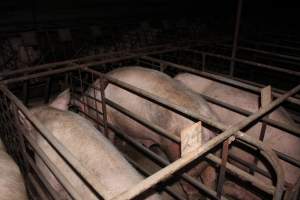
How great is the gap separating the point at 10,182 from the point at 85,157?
62cm

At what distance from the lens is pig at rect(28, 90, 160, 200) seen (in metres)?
2.17

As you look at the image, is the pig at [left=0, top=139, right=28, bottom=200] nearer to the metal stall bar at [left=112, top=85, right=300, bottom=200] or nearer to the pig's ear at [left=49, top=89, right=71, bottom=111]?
the pig's ear at [left=49, top=89, right=71, bottom=111]

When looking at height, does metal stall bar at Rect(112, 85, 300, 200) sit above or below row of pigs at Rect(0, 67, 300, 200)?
above

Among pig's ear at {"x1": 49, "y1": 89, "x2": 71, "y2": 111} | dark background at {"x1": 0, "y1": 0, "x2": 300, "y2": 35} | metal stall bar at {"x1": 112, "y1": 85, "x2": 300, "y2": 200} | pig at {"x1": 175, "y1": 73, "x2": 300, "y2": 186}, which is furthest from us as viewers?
dark background at {"x1": 0, "y1": 0, "x2": 300, "y2": 35}

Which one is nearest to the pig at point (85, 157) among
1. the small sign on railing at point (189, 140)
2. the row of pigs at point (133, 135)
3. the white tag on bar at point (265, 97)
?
the row of pigs at point (133, 135)

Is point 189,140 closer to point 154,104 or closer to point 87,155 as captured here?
point 87,155

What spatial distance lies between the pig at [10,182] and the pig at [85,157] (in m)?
0.23

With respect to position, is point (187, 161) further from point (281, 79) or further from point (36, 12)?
point (36, 12)

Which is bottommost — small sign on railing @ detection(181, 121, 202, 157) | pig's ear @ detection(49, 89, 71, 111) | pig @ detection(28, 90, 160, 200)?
pig @ detection(28, 90, 160, 200)

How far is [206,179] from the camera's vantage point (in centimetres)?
295

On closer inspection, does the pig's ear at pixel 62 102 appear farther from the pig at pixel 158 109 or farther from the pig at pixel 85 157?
the pig at pixel 158 109

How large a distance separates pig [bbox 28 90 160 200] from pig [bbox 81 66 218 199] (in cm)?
57

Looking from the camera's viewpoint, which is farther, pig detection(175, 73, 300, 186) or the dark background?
the dark background

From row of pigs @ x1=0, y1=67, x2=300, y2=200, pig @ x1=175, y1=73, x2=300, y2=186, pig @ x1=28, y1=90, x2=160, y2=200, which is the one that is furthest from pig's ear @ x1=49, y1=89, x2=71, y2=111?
pig @ x1=175, y1=73, x2=300, y2=186
